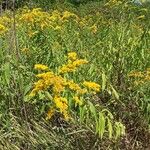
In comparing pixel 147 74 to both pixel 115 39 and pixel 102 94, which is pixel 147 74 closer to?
pixel 102 94

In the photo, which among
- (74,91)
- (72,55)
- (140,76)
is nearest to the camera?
(74,91)

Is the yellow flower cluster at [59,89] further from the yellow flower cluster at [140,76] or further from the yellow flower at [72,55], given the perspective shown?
the yellow flower cluster at [140,76]

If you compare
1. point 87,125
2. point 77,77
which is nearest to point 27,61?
point 77,77

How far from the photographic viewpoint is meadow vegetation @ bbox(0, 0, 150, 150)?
3.55 m

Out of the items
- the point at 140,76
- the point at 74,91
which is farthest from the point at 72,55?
the point at 140,76

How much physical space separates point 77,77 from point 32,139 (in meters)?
0.59

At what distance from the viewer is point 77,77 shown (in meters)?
4.05

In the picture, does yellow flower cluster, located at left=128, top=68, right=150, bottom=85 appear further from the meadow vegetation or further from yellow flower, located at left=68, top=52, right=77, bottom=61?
yellow flower, located at left=68, top=52, right=77, bottom=61

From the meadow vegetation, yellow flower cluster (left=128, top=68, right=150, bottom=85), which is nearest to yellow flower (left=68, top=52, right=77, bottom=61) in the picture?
the meadow vegetation

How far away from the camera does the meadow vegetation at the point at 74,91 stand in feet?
11.7

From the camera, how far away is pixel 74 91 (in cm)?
356

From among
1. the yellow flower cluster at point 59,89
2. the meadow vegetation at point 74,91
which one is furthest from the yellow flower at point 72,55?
the yellow flower cluster at point 59,89

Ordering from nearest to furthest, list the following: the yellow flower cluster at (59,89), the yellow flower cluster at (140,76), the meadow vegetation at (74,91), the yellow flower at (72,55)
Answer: the yellow flower cluster at (59,89)
the meadow vegetation at (74,91)
the yellow flower at (72,55)
the yellow flower cluster at (140,76)

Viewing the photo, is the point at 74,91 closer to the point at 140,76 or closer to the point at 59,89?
the point at 59,89
